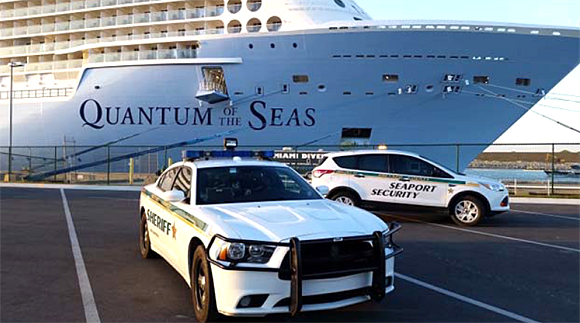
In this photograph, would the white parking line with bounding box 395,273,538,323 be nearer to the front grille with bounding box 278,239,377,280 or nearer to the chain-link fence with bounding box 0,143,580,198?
the front grille with bounding box 278,239,377,280

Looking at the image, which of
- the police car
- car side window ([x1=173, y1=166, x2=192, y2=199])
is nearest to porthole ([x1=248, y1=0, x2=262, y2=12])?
the police car

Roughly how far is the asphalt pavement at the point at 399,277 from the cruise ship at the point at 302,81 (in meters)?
13.6

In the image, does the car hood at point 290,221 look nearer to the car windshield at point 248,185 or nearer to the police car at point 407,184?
the car windshield at point 248,185

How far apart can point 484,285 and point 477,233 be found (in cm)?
379

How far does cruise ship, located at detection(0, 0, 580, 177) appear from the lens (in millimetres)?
22688

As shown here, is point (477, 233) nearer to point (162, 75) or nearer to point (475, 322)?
point (475, 322)

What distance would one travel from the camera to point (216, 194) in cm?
522

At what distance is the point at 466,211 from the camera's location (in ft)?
33.0

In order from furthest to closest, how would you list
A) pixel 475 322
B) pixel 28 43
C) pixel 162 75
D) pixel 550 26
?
pixel 28 43 → pixel 162 75 → pixel 550 26 → pixel 475 322

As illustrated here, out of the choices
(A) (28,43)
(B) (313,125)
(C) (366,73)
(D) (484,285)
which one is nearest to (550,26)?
(C) (366,73)

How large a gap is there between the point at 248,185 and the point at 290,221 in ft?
4.30

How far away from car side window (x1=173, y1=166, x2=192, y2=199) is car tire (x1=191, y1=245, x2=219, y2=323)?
1001 mm

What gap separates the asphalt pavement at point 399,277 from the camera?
4.60 metres

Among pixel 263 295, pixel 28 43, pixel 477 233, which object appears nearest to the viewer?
pixel 263 295
